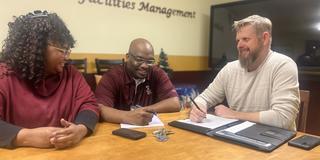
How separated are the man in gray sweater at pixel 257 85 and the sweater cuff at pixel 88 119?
1.79ft

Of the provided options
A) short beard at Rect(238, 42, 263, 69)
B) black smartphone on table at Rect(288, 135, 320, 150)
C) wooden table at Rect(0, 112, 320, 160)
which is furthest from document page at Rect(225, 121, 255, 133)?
short beard at Rect(238, 42, 263, 69)

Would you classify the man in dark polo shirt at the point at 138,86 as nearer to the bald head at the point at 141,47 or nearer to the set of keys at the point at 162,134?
the bald head at the point at 141,47

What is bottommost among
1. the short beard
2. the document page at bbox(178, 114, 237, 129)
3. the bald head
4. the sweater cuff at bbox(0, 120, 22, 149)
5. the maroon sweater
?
the document page at bbox(178, 114, 237, 129)

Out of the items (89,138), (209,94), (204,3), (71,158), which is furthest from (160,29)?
(71,158)

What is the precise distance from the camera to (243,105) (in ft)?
6.95

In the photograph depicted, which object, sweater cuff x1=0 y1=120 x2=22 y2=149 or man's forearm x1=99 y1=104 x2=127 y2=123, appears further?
man's forearm x1=99 y1=104 x2=127 y2=123

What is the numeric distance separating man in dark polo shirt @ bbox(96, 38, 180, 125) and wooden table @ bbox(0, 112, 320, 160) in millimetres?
724

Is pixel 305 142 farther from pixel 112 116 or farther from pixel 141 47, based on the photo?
pixel 141 47

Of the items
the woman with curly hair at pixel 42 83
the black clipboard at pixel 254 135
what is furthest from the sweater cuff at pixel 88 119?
the black clipboard at pixel 254 135

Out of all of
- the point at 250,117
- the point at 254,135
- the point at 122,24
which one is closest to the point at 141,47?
the point at 250,117

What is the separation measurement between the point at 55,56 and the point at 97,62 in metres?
2.00

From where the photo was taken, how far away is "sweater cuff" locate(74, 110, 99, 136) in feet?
4.79

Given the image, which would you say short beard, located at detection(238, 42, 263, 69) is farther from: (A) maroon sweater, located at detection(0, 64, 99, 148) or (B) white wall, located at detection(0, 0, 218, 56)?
(B) white wall, located at detection(0, 0, 218, 56)

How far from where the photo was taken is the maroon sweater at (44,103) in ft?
4.75
